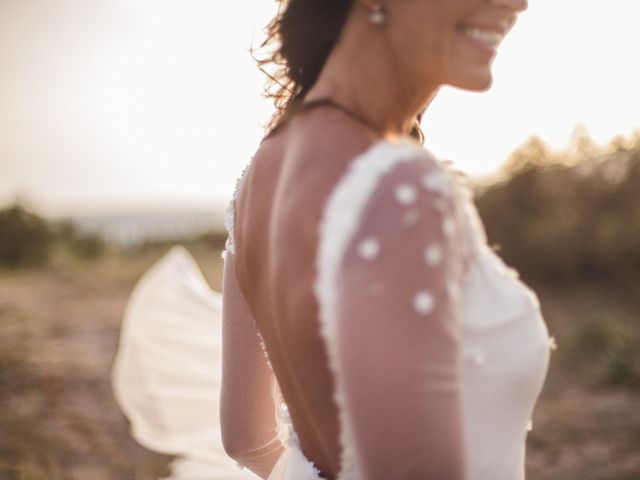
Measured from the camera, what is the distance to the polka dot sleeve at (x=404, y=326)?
0.86m

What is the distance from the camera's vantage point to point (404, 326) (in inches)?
33.9

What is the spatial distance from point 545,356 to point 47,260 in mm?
8864

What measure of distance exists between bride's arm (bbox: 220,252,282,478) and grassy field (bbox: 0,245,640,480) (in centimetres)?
257

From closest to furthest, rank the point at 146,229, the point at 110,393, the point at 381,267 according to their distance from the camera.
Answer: the point at 381,267 < the point at 110,393 < the point at 146,229

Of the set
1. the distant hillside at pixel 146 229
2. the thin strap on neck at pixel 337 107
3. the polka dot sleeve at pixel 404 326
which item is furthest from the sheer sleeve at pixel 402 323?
the distant hillside at pixel 146 229

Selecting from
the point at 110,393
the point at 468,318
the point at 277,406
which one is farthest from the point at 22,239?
the point at 468,318

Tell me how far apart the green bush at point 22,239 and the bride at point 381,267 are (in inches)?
334

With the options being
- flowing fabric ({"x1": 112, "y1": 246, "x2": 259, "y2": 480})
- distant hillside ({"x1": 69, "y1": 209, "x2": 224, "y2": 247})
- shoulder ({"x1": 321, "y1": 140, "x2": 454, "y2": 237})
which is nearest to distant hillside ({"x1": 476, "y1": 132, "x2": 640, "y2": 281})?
flowing fabric ({"x1": 112, "y1": 246, "x2": 259, "y2": 480})

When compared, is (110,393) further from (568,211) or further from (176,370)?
(568,211)

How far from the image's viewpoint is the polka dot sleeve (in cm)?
86

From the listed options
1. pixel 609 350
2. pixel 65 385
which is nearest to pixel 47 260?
pixel 65 385

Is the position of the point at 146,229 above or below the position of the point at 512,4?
above

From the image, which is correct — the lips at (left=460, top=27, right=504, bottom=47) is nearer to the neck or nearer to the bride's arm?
the neck

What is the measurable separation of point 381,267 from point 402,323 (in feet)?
0.24
